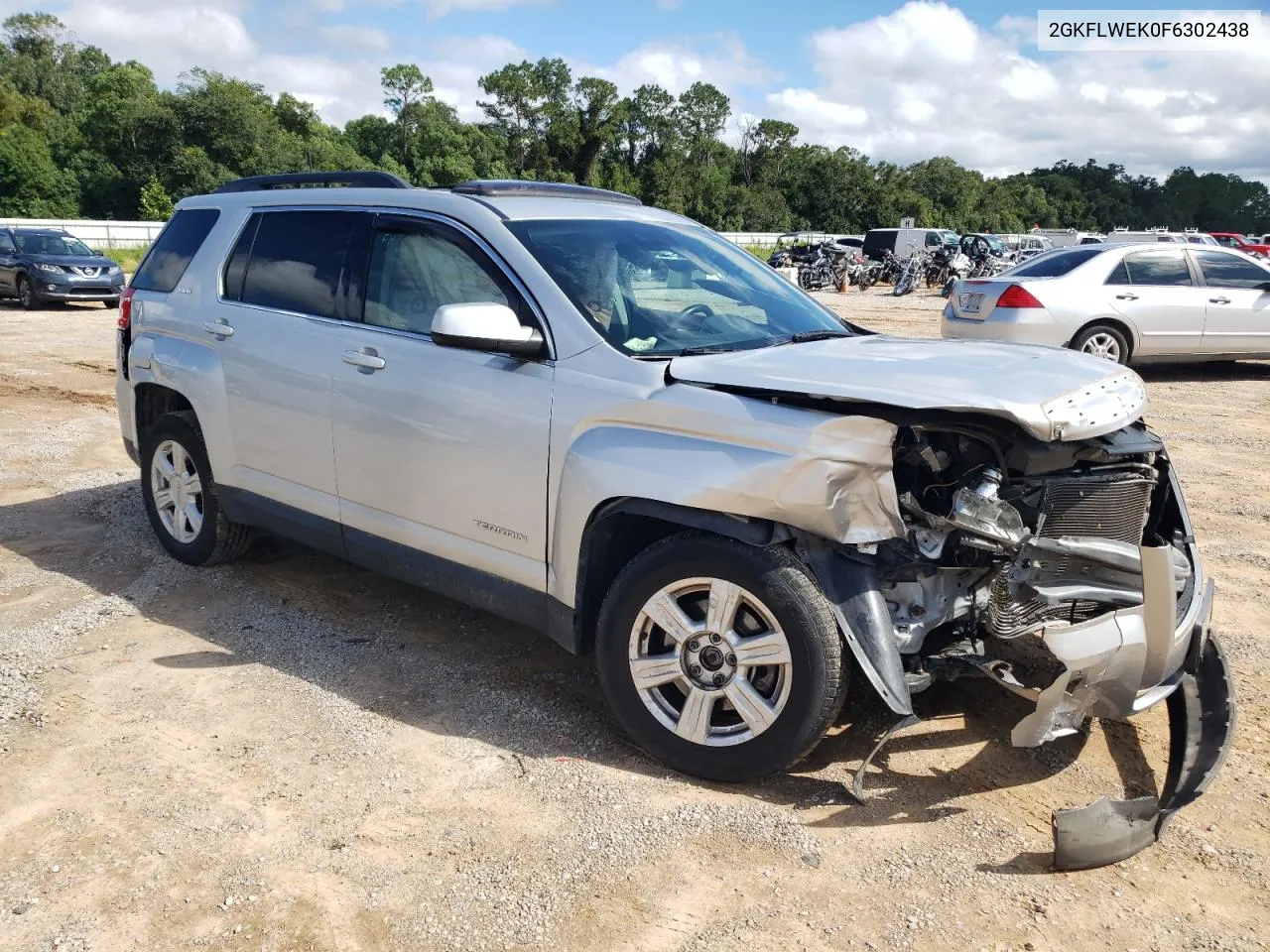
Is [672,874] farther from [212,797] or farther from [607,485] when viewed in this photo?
[212,797]

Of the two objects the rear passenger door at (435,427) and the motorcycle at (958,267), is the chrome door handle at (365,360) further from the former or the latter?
the motorcycle at (958,267)

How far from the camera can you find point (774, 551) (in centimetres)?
304

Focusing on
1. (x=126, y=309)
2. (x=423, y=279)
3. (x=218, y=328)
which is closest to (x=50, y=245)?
(x=126, y=309)

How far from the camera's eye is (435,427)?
378 cm

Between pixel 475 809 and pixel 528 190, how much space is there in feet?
8.50

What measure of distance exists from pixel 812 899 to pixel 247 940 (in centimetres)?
149

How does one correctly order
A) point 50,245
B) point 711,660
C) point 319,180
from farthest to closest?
point 50,245, point 319,180, point 711,660

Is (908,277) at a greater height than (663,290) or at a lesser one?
lesser

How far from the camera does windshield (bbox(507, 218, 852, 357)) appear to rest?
11.9ft

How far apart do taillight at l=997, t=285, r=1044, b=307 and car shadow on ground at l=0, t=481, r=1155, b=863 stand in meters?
7.86

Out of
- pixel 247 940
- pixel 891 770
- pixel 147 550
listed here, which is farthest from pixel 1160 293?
pixel 247 940

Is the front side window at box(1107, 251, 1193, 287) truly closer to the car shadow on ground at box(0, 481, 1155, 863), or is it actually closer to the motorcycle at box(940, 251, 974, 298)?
the car shadow on ground at box(0, 481, 1155, 863)

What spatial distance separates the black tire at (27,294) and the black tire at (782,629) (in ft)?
64.3

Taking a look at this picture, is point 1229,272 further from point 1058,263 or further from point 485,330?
point 485,330
